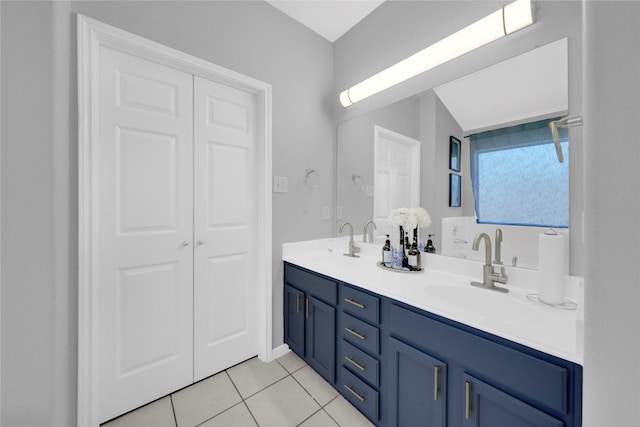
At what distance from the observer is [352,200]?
2.08 m

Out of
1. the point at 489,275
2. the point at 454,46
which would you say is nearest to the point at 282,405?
the point at 489,275

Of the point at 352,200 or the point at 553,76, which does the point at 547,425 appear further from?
the point at 352,200

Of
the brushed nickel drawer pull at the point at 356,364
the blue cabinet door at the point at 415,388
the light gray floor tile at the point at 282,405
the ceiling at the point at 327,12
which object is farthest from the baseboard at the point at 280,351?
the ceiling at the point at 327,12

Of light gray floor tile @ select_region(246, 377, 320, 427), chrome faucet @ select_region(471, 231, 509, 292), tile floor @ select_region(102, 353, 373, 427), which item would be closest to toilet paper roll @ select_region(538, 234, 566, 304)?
chrome faucet @ select_region(471, 231, 509, 292)

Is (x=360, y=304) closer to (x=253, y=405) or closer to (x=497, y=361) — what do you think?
(x=497, y=361)

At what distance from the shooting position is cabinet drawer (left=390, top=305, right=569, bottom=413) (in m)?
0.70

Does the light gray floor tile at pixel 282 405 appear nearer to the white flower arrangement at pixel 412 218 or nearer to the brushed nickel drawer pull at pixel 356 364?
the brushed nickel drawer pull at pixel 356 364

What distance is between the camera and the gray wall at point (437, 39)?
1046 millimetres

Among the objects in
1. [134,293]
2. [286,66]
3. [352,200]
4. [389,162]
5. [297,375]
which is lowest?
[297,375]

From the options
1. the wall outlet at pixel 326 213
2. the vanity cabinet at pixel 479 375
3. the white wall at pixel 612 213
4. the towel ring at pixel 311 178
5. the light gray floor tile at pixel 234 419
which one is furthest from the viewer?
the wall outlet at pixel 326 213

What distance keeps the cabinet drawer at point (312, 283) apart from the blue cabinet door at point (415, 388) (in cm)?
42

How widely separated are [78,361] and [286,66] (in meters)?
2.12

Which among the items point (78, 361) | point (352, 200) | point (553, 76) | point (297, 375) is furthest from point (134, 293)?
point (553, 76)

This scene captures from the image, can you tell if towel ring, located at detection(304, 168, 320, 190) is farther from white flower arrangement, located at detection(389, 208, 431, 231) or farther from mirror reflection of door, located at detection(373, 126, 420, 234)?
white flower arrangement, located at detection(389, 208, 431, 231)
